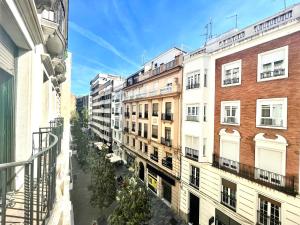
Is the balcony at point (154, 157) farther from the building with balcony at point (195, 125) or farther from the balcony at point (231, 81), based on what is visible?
the balcony at point (231, 81)

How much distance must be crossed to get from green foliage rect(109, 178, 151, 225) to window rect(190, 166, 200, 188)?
4989mm

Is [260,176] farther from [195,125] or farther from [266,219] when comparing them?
[195,125]

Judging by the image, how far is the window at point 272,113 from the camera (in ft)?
42.3

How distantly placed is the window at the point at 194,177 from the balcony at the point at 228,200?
3339mm

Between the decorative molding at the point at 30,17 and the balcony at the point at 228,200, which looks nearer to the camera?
the decorative molding at the point at 30,17

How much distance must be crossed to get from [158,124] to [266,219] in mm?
15911

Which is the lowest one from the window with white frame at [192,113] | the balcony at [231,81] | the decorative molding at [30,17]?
the window with white frame at [192,113]

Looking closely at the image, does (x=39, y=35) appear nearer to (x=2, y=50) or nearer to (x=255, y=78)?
(x=2, y=50)

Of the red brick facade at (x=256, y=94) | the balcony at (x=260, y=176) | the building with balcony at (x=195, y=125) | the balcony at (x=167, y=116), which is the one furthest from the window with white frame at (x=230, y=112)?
the balcony at (x=167, y=116)

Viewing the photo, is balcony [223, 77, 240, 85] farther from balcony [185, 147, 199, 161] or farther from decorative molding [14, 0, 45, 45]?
decorative molding [14, 0, 45, 45]

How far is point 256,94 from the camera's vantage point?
14.5 m

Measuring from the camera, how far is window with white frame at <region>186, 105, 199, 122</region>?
19.5 meters

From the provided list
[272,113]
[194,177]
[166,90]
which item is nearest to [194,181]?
[194,177]

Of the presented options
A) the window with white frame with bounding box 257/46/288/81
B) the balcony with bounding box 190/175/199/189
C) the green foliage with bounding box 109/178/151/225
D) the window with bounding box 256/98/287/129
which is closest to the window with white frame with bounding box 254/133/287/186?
the window with bounding box 256/98/287/129
